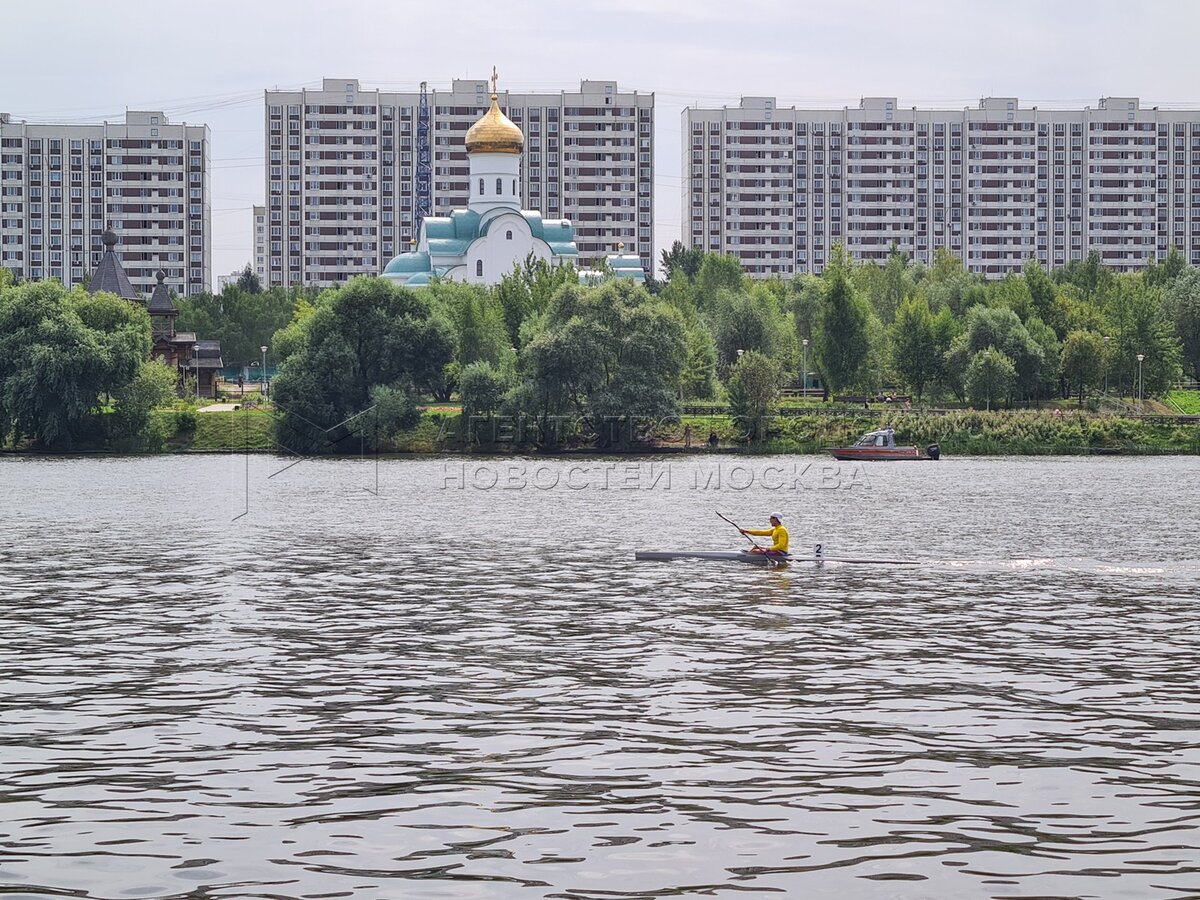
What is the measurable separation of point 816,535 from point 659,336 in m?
59.3

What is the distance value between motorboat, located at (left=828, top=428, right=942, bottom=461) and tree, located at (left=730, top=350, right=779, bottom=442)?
7.24 meters

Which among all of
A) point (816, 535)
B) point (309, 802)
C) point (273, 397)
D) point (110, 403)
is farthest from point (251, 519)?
point (110, 403)

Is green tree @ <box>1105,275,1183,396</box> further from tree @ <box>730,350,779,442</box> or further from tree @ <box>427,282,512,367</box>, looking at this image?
tree @ <box>427,282,512,367</box>

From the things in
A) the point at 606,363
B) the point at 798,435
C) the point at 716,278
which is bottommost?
the point at 798,435

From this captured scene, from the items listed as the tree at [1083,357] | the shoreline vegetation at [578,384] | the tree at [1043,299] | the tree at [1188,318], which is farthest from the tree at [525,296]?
the tree at [1188,318]

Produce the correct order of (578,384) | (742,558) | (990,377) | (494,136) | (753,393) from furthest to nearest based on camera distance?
(494,136) → (990,377) → (753,393) → (578,384) → (742,558)

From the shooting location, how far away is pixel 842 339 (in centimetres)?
13588

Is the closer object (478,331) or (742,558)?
(742,558)

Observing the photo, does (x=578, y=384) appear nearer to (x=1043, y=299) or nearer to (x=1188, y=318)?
(x=1043, y=299)

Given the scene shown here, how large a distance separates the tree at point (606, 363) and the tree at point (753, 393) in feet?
14.9

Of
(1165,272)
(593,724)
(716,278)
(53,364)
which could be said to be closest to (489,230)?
(716,278)

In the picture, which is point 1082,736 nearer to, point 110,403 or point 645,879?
point 645,879

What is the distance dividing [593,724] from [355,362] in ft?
302

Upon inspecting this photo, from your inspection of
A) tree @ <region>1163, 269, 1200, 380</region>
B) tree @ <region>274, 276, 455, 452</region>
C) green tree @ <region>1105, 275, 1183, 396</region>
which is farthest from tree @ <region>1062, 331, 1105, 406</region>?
tree @ <region>274, 276, 455, 452</region>
